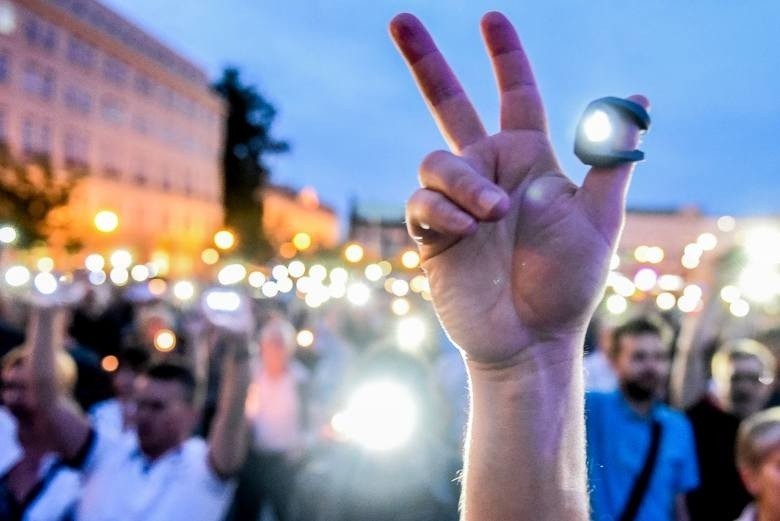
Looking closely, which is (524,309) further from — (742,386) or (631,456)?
(742,386)

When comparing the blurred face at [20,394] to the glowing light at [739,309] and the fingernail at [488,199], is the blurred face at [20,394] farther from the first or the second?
the glowing light at [739,309]

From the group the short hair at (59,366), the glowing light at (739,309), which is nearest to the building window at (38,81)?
the glowing light at (739,309)

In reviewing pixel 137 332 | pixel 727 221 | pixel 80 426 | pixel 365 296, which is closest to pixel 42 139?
pixel 365 296

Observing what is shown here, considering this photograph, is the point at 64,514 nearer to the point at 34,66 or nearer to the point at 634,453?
the point at 634,453

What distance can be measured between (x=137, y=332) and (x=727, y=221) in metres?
85.4

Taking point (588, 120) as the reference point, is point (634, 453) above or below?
below

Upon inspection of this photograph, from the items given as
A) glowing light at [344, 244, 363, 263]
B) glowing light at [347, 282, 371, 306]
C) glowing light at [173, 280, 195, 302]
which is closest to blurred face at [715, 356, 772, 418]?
glowing light at [347, 282, 371, 306]

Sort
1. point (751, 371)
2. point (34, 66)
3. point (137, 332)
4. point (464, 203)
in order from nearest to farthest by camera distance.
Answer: point (464, 203) → point (751, 371) → point (137, 332) → point (34, 66)

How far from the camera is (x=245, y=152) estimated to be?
68.8 meters

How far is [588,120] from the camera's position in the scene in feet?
5.05

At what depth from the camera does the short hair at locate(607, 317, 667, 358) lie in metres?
4.54

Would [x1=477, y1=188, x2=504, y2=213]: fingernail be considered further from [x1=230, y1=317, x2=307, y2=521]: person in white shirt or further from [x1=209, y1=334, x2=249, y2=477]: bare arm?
[x1=230, y1=317, x2=307, y2=521]: person in white shirt

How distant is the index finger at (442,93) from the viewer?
5.59 ft

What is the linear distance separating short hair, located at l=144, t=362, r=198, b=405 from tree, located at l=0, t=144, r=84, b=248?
33.6m
